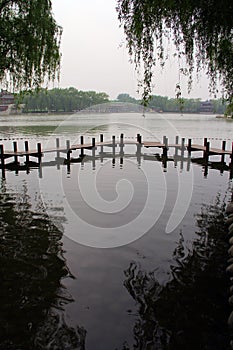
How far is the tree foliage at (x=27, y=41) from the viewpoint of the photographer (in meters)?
11.7

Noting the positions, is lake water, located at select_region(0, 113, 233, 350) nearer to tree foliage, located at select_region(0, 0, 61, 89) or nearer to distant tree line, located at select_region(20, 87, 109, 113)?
tree foliage, located at select_region(0, 0, 61, 89)

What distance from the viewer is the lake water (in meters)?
4.70

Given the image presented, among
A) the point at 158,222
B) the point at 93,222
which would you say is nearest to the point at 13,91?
the point at 93,222

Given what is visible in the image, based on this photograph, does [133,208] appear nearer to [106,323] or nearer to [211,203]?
[211,203]

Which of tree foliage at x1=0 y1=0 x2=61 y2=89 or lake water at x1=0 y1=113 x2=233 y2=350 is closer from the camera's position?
lake water at x1=0 y1=113 x2=233 y2=350

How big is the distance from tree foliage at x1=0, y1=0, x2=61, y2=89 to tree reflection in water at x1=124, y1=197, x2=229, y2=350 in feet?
32.4

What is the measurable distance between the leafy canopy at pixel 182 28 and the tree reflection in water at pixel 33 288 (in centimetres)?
458

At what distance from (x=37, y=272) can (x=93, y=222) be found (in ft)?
10.9

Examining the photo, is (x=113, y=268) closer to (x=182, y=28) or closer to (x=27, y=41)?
(x=182, y=28)

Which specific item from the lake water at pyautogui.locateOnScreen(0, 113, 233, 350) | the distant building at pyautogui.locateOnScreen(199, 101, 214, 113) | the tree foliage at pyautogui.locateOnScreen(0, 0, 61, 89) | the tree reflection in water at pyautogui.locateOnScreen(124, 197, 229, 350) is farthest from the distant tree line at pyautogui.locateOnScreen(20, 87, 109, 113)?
the tree reflection in water at pyautogui.locateOnScreen(124, 197, 229, 350)

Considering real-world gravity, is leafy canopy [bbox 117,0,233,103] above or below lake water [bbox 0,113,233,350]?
above

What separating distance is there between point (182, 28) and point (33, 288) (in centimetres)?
631

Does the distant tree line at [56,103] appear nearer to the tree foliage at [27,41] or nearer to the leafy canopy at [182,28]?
the tree foliage at [27,41]

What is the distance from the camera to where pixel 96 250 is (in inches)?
297
